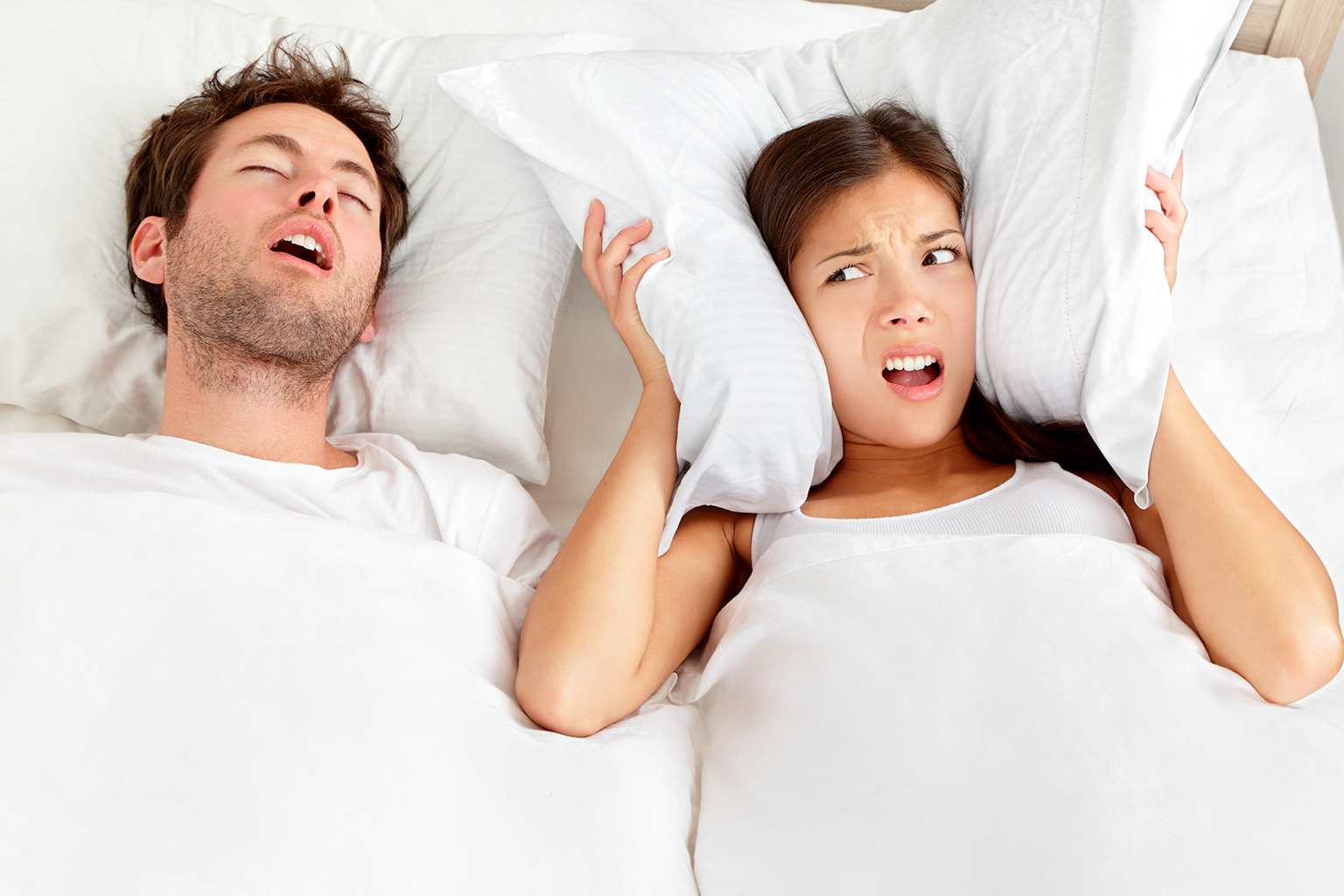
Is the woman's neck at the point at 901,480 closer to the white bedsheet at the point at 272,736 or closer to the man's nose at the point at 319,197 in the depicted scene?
the white bedsheet at the point at 272,736

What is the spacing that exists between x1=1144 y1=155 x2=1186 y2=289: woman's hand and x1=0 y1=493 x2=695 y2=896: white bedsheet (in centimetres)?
96

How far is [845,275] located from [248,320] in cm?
87

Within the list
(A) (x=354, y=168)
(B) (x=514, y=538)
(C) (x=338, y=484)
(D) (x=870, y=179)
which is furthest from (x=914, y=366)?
(A) (x=354, y=168)

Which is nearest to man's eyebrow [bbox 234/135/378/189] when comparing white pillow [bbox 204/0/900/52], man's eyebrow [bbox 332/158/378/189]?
man's eyebrow [bbox 332/158/378/189]

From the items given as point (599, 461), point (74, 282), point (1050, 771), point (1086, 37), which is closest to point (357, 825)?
point (1050, 771)

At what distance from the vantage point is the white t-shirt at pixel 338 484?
117 centimetres

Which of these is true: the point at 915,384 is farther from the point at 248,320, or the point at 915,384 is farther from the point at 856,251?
the point at 248,320

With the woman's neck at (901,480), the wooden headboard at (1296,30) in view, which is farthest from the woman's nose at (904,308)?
the wooden headboard at (1296,30)

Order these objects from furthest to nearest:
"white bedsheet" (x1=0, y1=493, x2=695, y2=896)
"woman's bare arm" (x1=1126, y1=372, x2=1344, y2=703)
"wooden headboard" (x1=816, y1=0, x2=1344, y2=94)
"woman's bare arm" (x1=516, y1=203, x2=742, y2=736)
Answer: "wooden headboard" (x1=816, y1=0, x2=1344, y2=94)
"woman's bare arm" (x1=516, y1=203, x2=742, y2=736)
"woman's bare arm" (x1=1126, y1=372, x2=1344, y2=703)
"white bedsheet" (x1=0, y1=493, x2=695, y2=896)

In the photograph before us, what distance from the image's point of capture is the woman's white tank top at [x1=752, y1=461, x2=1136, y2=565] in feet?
3.78

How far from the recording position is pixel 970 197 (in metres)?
1.34

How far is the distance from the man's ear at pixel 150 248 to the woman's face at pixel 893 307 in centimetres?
102

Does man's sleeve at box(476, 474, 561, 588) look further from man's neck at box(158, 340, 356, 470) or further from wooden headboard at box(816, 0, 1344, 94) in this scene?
wooden headboard at box(816, 0, 1344, 94)

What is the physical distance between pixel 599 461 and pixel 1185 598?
35.8 inches
